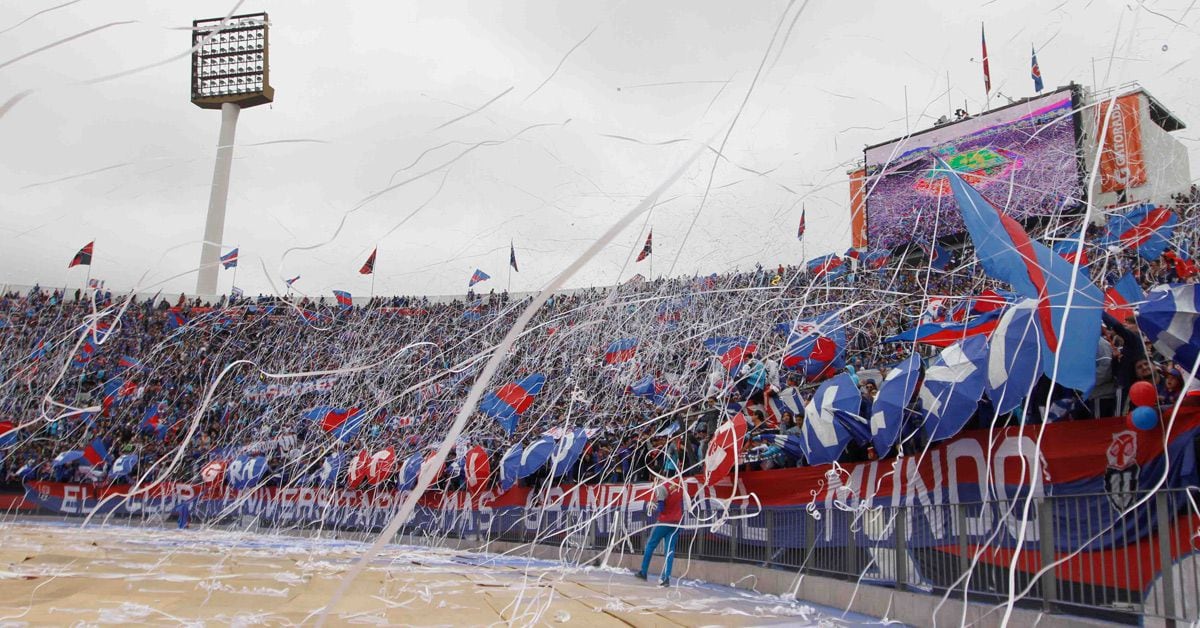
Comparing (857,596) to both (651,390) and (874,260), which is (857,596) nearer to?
(651,390)

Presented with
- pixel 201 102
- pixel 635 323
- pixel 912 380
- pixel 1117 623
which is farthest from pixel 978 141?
pixel 201 102

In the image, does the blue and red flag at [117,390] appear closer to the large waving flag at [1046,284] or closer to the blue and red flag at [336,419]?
the blue and red flag at [336,419]

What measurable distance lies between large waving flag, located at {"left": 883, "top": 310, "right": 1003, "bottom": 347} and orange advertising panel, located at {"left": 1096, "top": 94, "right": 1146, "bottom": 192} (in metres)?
16.4

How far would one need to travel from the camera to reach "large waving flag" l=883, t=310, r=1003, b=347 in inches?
311

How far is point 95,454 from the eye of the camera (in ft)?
74.9

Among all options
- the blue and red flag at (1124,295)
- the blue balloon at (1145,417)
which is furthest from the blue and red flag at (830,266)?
the blue balloon at (1145,417)

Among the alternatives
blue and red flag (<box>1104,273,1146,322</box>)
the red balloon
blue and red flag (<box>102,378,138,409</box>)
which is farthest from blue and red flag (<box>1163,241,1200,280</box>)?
blue and red flag (<box>102,378,138,409</box>)

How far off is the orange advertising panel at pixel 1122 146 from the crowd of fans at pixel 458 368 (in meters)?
5.58

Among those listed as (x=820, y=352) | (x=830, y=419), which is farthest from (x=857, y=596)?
(x=820, y=352)

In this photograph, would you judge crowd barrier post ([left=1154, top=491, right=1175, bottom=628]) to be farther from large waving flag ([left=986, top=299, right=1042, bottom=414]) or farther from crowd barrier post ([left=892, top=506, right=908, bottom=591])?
crowd barrier post ([left=892, top=506, right=908, bottom=591])

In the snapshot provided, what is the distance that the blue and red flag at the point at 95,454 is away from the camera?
74.8ft

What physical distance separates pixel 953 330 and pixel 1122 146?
18.6 m

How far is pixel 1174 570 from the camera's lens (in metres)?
5.20

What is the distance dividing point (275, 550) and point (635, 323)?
7.02m
